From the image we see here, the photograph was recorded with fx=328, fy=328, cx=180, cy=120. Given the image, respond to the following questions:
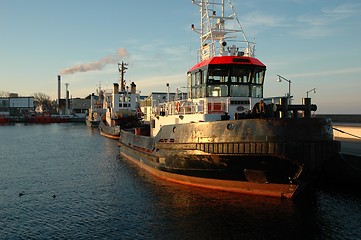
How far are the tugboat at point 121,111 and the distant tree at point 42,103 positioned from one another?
105 metres

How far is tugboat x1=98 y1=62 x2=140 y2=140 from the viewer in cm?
4631

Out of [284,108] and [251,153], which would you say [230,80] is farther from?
[251,153]

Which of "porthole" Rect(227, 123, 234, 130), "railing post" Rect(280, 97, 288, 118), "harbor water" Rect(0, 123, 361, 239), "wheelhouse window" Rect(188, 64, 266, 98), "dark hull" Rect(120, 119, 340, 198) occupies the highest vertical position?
"wheelhouse window" Rect(188, 64, 266, 98)

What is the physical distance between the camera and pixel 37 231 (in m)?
10.9

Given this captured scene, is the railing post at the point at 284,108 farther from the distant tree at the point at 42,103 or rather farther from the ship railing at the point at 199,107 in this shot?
the distant tree at the point at 42,103

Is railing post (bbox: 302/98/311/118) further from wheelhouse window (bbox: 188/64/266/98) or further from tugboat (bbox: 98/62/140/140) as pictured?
tugboat (bbox: 98/62/140/140)

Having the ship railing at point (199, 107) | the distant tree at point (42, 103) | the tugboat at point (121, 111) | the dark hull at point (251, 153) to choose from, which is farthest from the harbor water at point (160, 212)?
the distant tree at point (42, 103)

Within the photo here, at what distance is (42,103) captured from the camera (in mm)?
168375

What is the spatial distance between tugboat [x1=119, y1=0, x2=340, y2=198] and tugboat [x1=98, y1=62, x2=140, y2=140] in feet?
94.1

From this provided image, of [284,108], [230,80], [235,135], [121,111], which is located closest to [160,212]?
[235,135]

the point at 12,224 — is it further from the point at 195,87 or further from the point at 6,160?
the point at 6,160

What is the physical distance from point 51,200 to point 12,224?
303 cm

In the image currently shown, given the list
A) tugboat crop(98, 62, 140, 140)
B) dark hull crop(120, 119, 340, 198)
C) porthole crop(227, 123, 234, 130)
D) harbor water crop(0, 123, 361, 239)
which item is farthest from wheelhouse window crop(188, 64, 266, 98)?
tugboat crop(98, 62, 140, 140)

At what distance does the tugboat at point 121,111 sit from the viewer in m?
46.3
